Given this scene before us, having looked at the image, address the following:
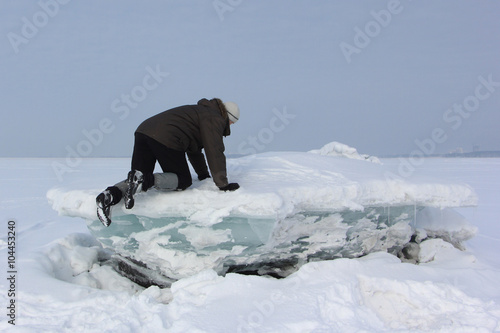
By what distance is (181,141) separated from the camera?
2.99m

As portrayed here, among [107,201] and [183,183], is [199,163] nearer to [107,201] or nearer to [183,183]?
[183,183]

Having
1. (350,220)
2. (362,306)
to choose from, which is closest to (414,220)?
(350,220)

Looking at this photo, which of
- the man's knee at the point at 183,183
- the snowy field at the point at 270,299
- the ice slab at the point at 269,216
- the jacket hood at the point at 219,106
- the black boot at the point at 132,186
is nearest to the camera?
the snowy field at the point at 270,299

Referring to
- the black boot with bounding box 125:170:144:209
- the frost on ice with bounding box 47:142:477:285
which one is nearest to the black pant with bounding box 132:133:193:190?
the frost on ice with bounding box 47:142:477:285

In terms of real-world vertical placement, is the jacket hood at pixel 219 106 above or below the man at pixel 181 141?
above

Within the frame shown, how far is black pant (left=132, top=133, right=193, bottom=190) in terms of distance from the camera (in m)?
2.92

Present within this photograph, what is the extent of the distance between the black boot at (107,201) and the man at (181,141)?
4.2 inches

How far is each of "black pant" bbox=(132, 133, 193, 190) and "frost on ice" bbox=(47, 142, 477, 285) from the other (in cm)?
14

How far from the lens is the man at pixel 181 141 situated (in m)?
2.81

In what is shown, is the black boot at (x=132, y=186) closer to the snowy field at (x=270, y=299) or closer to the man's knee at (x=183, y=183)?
the man's knee at (x=183, y=183)

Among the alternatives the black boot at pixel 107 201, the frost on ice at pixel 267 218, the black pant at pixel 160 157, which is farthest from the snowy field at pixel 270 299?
the black boot at pixel 107 201

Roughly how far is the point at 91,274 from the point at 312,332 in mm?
2150

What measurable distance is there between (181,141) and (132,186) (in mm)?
565

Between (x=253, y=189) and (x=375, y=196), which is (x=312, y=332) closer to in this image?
(x=253, y=189)
